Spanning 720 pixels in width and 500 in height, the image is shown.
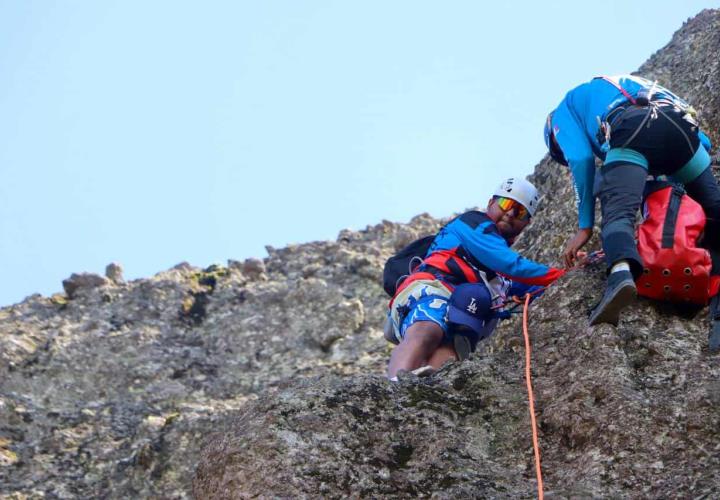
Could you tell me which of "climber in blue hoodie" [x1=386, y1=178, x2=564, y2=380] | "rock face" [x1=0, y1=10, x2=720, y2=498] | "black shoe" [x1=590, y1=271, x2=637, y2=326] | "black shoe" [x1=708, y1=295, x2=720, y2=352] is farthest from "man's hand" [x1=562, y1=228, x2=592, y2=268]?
"black shoe" [x1=708, y1=295, x2=720, y2=352]

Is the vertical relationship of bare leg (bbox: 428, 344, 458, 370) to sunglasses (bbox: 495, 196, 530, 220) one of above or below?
below

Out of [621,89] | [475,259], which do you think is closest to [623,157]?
[621,89]

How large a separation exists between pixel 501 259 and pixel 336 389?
2.92 metres

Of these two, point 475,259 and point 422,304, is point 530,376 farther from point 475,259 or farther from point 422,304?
point 475,259

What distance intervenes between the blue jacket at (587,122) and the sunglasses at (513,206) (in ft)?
4.78

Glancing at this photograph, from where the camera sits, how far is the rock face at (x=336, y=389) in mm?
8242

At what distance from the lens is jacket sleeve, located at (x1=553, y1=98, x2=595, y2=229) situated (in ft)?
33.8

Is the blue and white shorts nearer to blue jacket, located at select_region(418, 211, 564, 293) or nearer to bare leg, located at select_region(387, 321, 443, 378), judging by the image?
bare leg, located at select_region(387, 321, 443, 378)

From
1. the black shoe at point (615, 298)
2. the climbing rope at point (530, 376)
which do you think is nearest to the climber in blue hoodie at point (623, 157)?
the black shoe at point (615, 298)

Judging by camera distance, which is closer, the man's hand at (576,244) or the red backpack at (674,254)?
the red backpack at (674,254)

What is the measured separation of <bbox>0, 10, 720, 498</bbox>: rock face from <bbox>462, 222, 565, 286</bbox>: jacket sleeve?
61cm

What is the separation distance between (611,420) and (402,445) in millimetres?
1529

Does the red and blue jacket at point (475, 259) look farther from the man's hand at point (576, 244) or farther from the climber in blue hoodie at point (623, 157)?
the climber in blue hoodie at point (623, 157)

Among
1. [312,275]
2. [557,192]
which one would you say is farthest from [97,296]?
[557,192]
